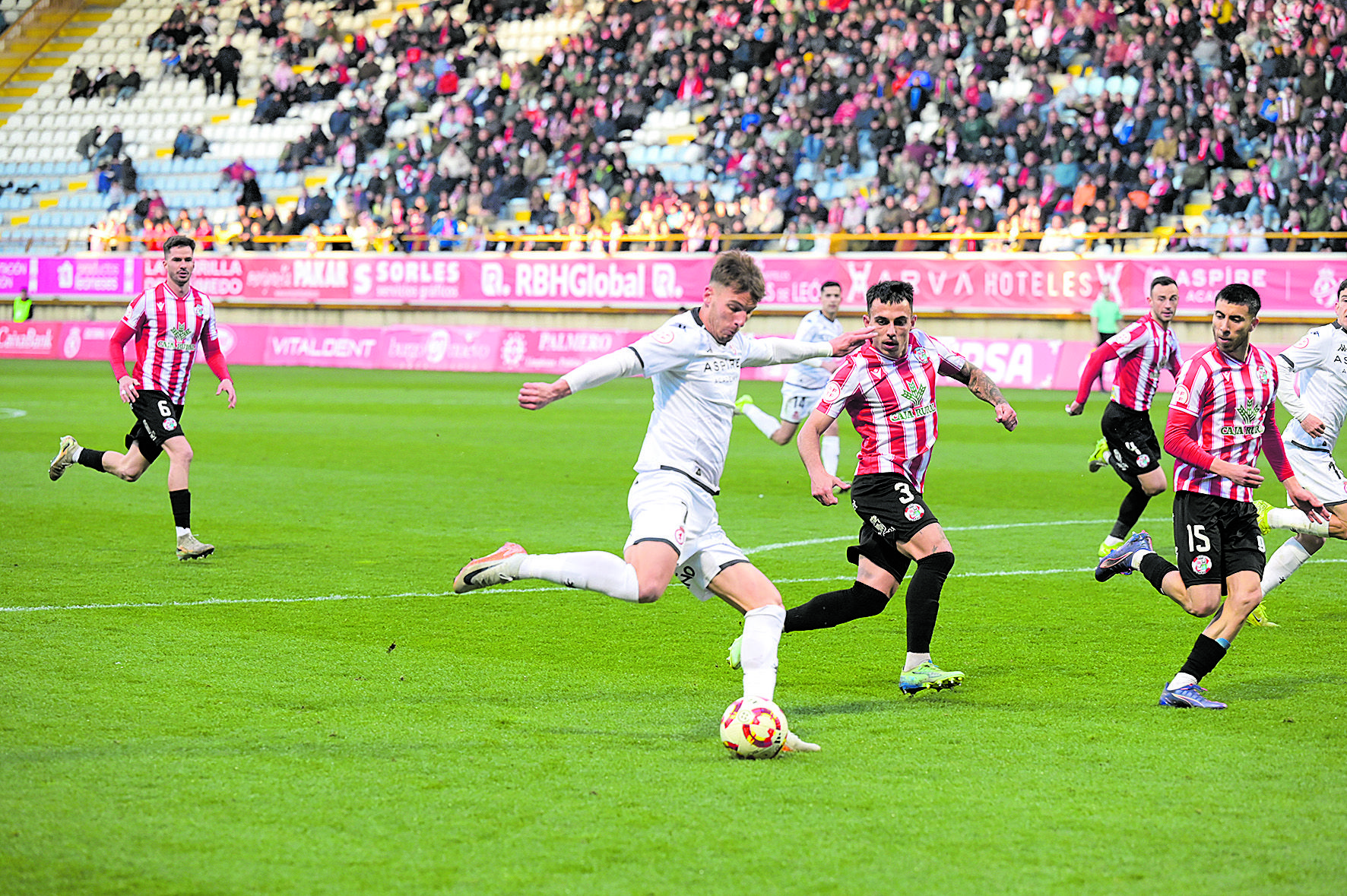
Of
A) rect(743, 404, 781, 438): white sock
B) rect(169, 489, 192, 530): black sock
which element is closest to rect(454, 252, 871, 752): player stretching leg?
rect(169, 489, 192, 530): black sock

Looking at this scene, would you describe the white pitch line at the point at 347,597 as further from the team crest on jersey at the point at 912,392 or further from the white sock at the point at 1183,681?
the white sock at the point at 1183,681

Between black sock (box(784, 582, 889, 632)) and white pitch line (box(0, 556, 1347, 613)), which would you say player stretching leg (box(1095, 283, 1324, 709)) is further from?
white pitch line (box(0, 556, 1347, 613))

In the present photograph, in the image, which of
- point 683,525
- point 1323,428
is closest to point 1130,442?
point 1323,428

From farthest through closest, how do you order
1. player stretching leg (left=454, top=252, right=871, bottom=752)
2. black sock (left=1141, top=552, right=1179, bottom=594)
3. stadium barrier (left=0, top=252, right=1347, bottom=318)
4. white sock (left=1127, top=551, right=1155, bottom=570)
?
stadium barrier (left=0, top=252, right=1347, bottom=318), white sock (left=1127, top=551, right=1155, bottom=570), black sock (left=1141, top=552, right=1179, bottom=594), player stretching leg (left=454, top=252, right=871, bottom=752)

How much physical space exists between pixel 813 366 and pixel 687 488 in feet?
30.0

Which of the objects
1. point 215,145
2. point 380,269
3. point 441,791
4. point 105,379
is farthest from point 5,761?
point 215,145

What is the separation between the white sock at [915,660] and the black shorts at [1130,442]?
202 inches

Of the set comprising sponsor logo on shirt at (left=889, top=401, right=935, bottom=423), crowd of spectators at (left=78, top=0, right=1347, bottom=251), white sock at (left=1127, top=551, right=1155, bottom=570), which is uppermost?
crowd of spectators at (left=78, top=0, right=1347, bottom=251)

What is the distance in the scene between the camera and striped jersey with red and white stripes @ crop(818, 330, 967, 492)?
7.24 m

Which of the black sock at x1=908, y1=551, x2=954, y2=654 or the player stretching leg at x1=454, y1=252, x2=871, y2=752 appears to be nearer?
the player stretching leg at x1=454, y1=252, x2=871, y2=752

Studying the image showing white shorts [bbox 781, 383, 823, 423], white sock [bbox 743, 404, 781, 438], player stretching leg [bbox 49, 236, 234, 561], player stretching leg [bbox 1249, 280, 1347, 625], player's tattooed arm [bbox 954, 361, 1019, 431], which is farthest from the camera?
white shorts [bbox 781, 383, 823, 423]

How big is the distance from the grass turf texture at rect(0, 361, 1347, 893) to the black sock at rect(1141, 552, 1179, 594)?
1.35 feet

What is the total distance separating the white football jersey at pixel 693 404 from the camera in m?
6.38

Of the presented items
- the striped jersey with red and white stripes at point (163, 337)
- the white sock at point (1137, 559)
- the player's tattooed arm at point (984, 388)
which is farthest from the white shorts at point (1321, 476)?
the striped jersey with red and white stripes at point (163, 337)
